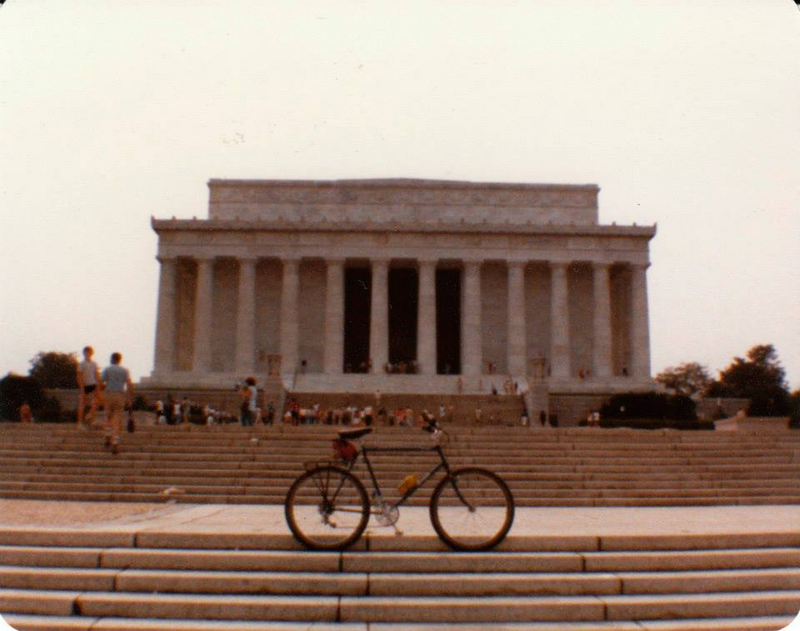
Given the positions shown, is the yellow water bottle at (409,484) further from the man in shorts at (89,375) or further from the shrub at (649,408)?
the shrub at (649,408)

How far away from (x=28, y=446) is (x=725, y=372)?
7300cm

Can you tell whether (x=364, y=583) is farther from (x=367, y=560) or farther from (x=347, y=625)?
(x=347, y=625)

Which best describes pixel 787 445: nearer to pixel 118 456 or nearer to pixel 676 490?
pixel 676 490

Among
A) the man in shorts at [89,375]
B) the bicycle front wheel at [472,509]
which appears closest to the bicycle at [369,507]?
the bicycle front wheel at [472,509]

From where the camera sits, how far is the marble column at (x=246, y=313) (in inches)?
2167

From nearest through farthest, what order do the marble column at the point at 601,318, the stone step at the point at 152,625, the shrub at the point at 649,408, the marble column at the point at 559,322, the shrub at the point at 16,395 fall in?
the stone step at the point at 152,625
the shrub at the point at 16,395
the shrub at the point at 649,408
the marble column at the point at 559,322
the marble column at the point at 601,318

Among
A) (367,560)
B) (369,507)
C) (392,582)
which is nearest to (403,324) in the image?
(369,507)

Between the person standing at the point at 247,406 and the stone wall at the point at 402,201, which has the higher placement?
the stone wall at the point at 402,201

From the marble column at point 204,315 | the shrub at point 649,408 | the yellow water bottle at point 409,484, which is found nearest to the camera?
the yellow water bottle at point 409,484

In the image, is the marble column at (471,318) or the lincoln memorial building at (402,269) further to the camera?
the marble column at (471,318)

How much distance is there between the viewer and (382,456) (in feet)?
64.6

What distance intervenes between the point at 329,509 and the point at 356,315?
5472 centimetres

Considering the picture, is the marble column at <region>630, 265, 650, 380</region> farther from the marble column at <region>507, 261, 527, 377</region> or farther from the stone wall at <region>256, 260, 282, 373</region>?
the stone wall at <region>256, 260, 282, 373</region>

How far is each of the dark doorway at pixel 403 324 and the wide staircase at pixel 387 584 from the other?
2191 inches
